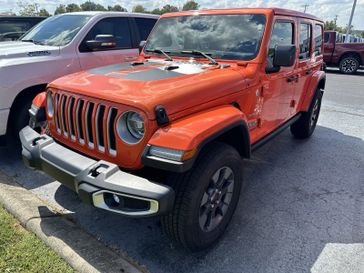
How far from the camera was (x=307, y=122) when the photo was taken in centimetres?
511

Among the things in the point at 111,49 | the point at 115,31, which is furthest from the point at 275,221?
the point at 115,31

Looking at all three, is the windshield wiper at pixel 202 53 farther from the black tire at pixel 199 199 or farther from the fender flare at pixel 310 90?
the fender flare at pixel 310 90

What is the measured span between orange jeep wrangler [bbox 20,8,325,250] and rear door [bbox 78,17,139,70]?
163 cm

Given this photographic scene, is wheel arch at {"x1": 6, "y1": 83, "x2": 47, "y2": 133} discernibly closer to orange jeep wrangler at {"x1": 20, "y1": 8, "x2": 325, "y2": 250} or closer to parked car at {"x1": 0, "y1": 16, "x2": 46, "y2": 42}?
orange jeep wrangler at {"x1": 20, "y1": 8, "x2": 325, "y2": 250}

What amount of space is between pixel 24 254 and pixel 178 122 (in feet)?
5.16

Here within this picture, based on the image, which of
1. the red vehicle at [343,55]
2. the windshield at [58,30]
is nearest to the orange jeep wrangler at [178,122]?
the windshield at [58,30]

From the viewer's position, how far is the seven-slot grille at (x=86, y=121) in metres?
2.32

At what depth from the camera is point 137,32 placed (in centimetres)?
573

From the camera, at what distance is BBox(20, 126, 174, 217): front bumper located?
79.3 inches

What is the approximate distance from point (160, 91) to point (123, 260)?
132cm

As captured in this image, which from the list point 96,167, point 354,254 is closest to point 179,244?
point 96,167

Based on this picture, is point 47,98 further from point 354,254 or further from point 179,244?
point 354,254

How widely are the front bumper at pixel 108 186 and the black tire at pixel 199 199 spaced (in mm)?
219

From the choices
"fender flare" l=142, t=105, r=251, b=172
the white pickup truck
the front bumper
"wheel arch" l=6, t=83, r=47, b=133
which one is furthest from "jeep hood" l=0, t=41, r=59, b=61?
"fender flare" l=142, t=105, r=251, b=172
